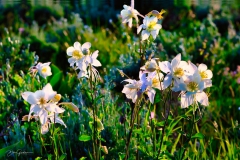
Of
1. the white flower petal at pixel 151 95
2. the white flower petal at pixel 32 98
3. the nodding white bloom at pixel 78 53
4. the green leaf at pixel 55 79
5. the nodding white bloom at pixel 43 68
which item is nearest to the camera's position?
the white flower petal at pixel 32 98

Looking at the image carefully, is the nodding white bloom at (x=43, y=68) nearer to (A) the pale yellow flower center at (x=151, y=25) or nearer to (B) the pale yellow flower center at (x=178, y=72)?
(A) the pale yellow flower center at (x=151, y=25)

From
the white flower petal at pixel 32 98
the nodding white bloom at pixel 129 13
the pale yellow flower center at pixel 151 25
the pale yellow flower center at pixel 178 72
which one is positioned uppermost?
the nodding white bloom at pixel 129 13

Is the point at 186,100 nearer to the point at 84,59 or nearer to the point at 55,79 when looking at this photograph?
the point at 84,59

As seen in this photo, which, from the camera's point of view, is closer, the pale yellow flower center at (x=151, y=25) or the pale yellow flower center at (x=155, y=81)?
the pale yellow flower center at (x=155, y=81)

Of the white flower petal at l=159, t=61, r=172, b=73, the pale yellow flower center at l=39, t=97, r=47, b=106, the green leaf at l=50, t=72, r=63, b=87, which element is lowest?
the pale yellow flower center at l=39, t=97, r=47, b=106

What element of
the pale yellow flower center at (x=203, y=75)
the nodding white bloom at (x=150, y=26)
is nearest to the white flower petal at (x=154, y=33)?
the nodding white bloom at (x=150, y=26)

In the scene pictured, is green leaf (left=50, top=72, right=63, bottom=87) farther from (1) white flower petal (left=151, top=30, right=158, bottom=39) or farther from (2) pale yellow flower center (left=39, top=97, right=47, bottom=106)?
(2) pale yellow flower center (left=39, top=97, right=47, bottom=106)

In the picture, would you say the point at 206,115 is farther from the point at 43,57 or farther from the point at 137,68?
the point at 43,57

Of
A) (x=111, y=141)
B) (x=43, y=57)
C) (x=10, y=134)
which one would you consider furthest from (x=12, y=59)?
(x=111, y=141)

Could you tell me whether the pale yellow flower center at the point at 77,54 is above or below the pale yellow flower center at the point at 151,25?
below

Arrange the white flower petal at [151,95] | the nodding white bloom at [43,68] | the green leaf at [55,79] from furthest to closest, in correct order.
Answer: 1. the green leaf at [55,79]
2. the nodding white bloom at [43,68]
3. the white flower petal at [151,95]

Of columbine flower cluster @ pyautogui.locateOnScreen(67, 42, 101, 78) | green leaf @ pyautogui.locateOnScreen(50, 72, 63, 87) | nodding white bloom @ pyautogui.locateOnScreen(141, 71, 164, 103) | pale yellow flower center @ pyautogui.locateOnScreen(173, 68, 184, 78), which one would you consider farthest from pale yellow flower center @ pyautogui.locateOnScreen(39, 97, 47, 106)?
green leaf @ pyautogui.locateOnScreen(50, 72, 63, 87)
